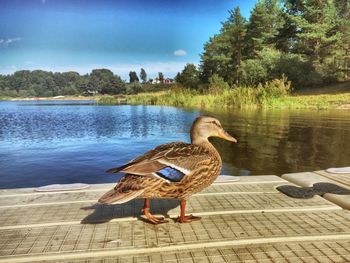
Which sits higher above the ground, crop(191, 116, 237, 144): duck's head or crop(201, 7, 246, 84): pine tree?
crop(201, 7, 246, 84): pine tree

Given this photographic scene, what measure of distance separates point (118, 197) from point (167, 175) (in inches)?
19.6

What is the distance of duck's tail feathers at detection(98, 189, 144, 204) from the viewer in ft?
9.45

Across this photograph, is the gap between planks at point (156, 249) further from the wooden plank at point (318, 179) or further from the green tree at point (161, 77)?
the green tree at point (161, 77)

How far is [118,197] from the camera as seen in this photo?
114 inches

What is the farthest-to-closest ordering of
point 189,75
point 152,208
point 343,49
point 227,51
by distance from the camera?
point 189,75, point 227,51, point 343,49, point 152,208

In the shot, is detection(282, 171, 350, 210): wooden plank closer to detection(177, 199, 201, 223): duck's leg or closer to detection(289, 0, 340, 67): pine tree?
detection(177, 199, 201, 223): duck's leg

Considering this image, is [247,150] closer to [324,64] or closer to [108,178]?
[108,178]

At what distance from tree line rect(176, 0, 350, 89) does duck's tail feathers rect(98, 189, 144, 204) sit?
3921 cm

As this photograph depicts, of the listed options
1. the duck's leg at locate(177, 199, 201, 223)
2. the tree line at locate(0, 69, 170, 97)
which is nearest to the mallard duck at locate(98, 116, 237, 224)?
the duck's leg at locate(177, 199, 201, 223)

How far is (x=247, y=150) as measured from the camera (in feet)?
33.8

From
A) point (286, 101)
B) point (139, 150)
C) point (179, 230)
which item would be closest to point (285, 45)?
point (286, 101)

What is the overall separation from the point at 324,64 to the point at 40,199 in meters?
41.4

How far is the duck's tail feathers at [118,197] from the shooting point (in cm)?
288

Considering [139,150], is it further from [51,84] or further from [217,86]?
[51,84]
